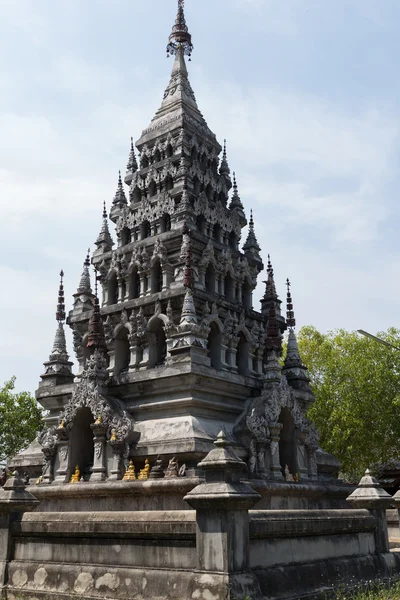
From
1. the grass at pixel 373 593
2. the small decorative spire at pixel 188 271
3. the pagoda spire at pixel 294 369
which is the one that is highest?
the small decorative spire at pixel 188 271

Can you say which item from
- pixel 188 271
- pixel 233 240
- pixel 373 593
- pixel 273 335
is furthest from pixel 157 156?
pixel 373 593

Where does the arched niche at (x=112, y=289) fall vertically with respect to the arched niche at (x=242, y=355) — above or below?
above

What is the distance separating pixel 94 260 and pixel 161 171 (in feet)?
20.7

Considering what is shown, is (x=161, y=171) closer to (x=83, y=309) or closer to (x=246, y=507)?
(x=83, y=309)

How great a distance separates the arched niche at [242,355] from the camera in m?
32.5

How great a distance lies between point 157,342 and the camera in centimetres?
3109

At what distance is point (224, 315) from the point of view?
31.8 m

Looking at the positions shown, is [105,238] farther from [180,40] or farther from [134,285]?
[180,40]

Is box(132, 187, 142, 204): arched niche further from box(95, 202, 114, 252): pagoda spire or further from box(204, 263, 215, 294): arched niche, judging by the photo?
box(204, 263, 215, 294): arched niche

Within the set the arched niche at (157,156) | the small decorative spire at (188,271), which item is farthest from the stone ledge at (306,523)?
the arched niche at (157,156)

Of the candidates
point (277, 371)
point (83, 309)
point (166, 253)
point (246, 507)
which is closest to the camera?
point (246, 507)

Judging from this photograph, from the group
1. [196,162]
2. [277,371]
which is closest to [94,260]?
[196,162]

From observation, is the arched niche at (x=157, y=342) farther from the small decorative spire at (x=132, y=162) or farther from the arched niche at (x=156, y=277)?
the small decorative spire at (x=132, y=162)

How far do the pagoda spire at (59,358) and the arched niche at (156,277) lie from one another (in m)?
5.82
